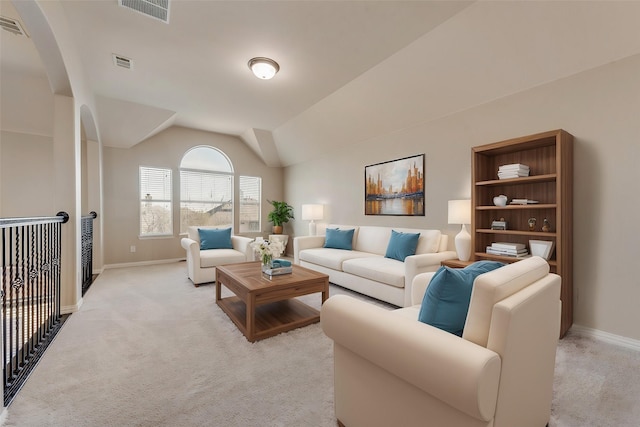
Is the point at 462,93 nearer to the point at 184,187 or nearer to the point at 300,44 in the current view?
the point at 300,44

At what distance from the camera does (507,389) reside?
3.16 ft

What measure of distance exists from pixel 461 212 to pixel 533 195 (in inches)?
26.6

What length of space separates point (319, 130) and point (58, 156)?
145 inches

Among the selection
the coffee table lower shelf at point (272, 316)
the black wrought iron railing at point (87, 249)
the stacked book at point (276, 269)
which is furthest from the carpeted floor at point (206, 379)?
the black wrought iron railing at point (87, 249)

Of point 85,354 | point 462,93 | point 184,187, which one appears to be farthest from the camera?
point 184,187

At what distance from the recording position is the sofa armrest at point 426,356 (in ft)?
2.74

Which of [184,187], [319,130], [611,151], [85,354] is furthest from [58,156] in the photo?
[611,151]

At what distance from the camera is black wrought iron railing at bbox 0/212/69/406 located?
1.76m

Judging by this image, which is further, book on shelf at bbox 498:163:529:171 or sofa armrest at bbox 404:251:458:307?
sofa armrest at bbox 404:251:458:307

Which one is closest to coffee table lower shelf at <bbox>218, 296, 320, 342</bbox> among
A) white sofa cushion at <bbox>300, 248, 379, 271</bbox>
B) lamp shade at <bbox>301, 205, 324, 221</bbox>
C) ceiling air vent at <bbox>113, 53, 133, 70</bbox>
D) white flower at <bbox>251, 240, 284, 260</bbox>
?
white flower at <bbox>251, 240, 284, 260</bbox>

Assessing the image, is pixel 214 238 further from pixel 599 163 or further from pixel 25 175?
pixel 599 163

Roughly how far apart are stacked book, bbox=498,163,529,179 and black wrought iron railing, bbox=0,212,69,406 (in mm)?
3864

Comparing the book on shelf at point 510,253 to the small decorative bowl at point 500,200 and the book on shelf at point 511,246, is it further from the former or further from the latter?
the small decorative bowl at point 500,200

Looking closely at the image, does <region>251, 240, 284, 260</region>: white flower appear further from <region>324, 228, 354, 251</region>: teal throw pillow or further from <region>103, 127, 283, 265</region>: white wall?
<region>103, 127, 283, 265</region>: white wall
